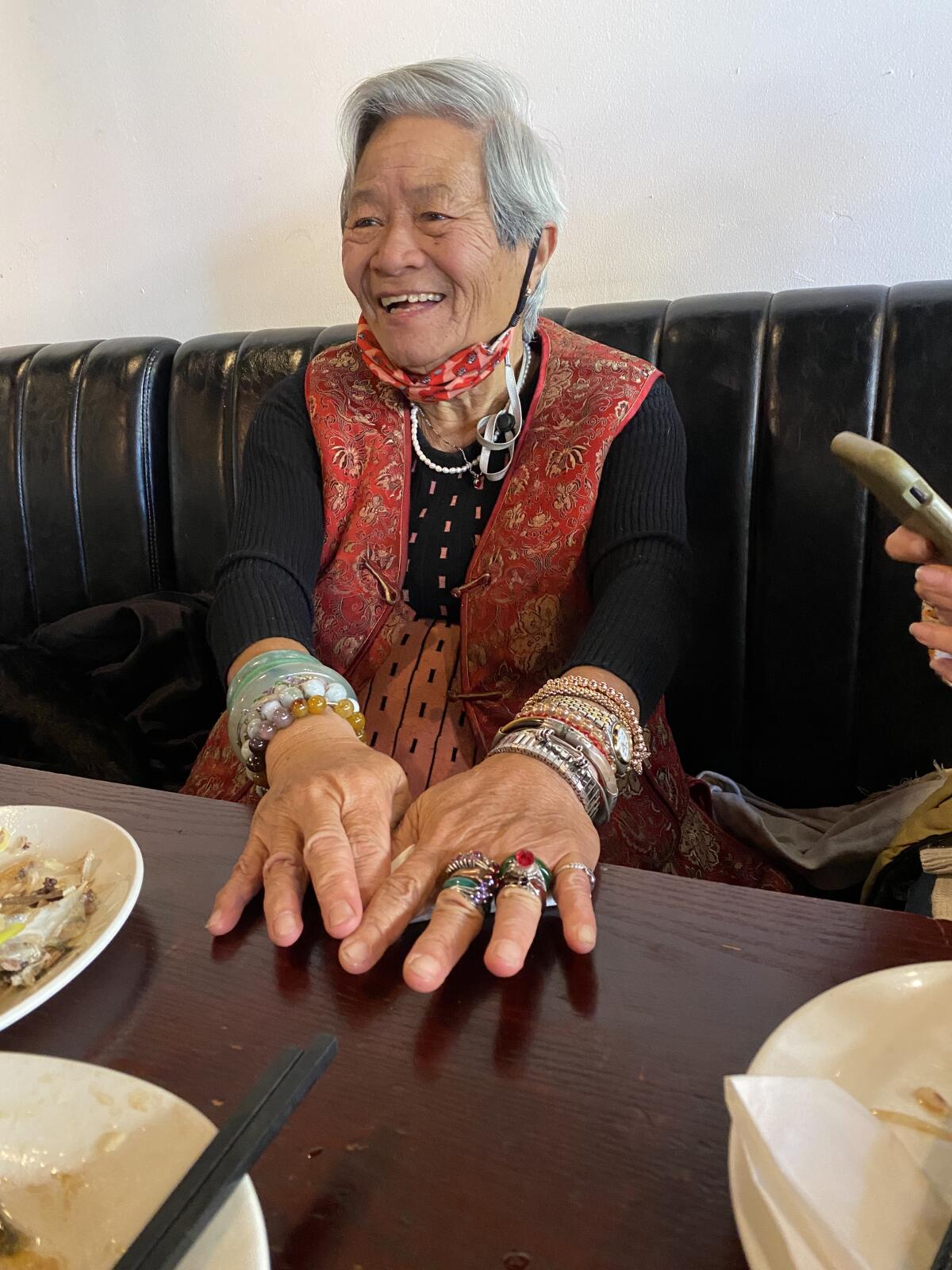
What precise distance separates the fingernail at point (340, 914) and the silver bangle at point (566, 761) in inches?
→ 10.1

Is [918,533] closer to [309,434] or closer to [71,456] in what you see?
[309,434]

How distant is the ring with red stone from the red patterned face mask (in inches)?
29.0

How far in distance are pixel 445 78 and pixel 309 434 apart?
0.49 m

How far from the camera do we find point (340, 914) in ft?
1.98

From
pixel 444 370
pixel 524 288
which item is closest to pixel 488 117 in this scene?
pixel 524 288

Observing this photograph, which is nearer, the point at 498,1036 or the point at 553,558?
the point at 498,1036

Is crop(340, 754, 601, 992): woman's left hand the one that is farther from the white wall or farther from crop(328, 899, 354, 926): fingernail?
the white wall

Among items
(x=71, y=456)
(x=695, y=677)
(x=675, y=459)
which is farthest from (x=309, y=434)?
(x=71, y=456)

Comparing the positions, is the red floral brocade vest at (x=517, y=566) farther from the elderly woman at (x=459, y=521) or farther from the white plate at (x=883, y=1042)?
the white plate at (x=883, y=1042)

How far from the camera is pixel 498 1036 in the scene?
510 millimetres

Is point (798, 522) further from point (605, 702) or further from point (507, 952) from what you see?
point (507, 952)

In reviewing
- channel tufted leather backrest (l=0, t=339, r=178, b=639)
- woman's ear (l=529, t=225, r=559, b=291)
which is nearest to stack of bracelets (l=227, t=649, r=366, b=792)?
woman's ear (l=529, t=225, r=559, b=291)

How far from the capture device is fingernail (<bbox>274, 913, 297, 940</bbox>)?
60cm

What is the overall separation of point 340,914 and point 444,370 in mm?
799
